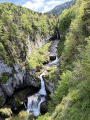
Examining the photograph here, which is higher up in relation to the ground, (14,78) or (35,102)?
(14,78)

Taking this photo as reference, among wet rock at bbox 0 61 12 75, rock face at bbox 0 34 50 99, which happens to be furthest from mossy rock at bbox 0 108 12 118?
wet rock at bbox 0 61 12 75

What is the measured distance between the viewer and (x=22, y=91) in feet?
90.6

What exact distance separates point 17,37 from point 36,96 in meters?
18.4

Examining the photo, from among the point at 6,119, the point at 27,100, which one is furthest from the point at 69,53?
the point at 6,119

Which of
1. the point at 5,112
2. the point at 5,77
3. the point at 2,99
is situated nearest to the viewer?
the point at 5,112

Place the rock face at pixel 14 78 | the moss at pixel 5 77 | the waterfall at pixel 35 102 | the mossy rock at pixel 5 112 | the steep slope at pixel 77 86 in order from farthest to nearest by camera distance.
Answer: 1. the rock face at pixel 14 78
2. the moss at pixel 5 77
3. the waterfall at pixel 35 102
4. the mossy rock at pixel 5 112
5. the steep slope at pixel 77 86

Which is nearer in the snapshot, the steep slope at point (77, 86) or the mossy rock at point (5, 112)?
the steep slope at point (77, 86)

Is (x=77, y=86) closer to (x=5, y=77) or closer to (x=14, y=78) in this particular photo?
(x=14, y=78)

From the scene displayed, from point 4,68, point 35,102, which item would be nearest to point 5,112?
point 35,102

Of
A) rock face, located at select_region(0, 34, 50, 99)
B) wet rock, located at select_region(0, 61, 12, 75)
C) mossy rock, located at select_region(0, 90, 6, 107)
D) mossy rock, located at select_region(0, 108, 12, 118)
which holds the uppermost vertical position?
wet rock, located at select_region(0, 61, 12, 75)

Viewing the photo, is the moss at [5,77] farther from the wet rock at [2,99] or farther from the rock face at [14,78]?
the wet rock at [2,99]

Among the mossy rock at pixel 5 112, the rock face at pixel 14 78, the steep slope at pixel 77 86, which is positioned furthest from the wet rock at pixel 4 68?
the steep slope at pixel 77 86

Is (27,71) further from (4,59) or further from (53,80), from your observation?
(53,80)

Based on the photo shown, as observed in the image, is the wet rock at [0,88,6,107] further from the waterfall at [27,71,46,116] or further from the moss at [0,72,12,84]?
the waterfall at [27,71,46,116]
